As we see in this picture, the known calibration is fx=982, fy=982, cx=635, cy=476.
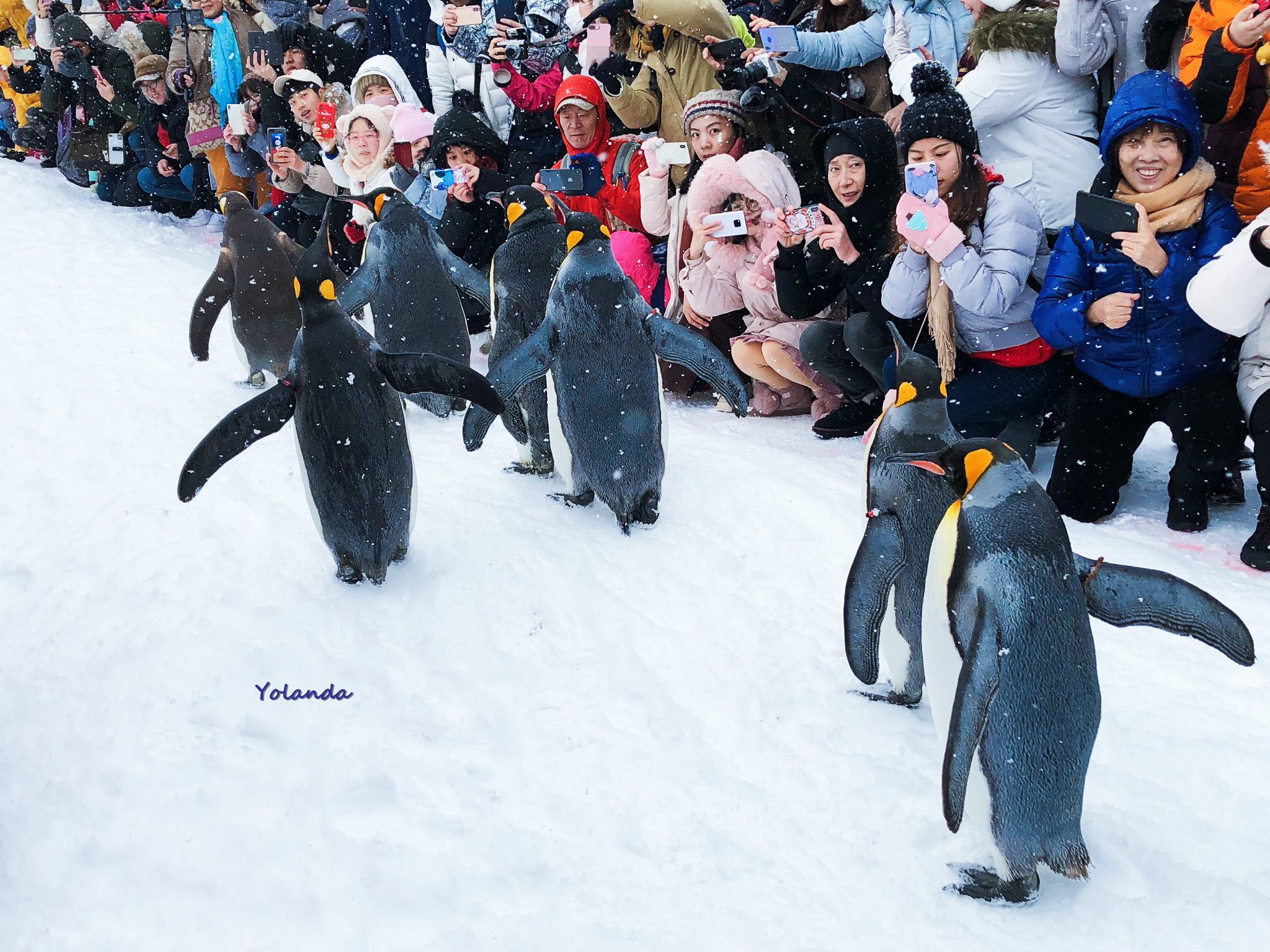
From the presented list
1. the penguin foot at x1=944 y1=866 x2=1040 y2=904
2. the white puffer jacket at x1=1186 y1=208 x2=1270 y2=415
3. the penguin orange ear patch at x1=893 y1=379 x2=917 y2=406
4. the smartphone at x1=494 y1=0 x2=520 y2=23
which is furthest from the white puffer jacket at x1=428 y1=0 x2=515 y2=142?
the penguin foot at x1=944 y1=866 x2=1040 y2=904

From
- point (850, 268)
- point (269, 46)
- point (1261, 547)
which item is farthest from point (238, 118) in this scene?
point (1261, 547)

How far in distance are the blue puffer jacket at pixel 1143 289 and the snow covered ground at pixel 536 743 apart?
42 centimetres

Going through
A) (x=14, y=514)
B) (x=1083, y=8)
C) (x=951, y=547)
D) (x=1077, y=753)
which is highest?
(x=1083, y=8)

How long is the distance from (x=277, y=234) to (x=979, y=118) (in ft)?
8.13

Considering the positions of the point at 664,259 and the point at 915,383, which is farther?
the point at 664,259

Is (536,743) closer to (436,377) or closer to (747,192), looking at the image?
(436,377)

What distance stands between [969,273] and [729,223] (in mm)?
934

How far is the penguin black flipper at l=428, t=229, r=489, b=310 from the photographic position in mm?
3195

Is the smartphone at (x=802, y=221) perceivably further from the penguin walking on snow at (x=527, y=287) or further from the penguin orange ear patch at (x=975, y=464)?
the penguin orange ear patch at (x=975, y=464)

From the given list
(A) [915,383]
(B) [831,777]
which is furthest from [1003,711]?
(A) [915,383]

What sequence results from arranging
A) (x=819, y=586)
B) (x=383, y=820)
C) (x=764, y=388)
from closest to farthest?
1. (x=383, y=820)
2. (x=819, y=586)
3. (x=764, y=388)

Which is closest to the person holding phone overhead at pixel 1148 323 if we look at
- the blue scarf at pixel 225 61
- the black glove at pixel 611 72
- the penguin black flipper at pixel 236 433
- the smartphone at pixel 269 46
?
the penguin black flipper at pixel 236 433

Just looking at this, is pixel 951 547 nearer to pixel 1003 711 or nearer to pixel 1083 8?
pixel 1003 711

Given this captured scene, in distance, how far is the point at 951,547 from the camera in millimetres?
1391
